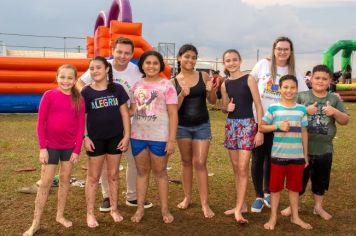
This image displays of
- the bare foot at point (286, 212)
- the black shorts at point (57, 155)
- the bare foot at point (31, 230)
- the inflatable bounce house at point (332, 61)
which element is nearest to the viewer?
the bare foot at point (31, 230)

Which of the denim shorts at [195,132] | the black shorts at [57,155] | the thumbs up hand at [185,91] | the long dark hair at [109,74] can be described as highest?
the long dark hair at [109,74]

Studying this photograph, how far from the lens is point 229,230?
3850 mm

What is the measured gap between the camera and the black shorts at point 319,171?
4.16m

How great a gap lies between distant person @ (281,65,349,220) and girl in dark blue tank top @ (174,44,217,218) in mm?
958

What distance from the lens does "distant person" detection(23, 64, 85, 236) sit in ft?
11.9

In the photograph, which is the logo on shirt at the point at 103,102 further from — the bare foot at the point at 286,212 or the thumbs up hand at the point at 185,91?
the bare foot at the point at 286,212

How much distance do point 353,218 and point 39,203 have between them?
323 centimetres

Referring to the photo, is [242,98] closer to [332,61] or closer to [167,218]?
[167,218]

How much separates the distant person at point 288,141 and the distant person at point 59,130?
1.82 m

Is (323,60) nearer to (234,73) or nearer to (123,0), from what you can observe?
(123,0)

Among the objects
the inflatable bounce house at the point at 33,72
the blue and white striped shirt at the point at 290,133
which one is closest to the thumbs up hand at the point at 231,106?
the blue and white striped shirt at the point at 290,133

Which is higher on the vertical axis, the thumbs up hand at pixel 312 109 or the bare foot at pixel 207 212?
the thumbs up hand at pixel 312 109

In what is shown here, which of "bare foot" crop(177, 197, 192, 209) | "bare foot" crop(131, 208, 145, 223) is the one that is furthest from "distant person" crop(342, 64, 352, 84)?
"bare foot" crop(131, 208, 145, 223)

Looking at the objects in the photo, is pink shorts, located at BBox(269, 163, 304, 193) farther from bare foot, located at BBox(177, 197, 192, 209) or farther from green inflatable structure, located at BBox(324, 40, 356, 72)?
green inflatable structure, located at BBox(324, 40, 356, 72)
